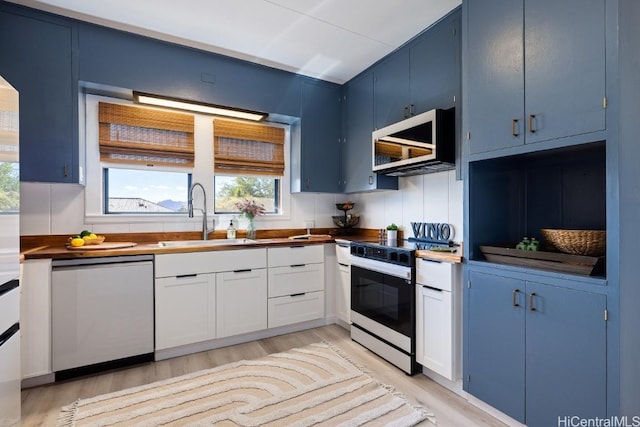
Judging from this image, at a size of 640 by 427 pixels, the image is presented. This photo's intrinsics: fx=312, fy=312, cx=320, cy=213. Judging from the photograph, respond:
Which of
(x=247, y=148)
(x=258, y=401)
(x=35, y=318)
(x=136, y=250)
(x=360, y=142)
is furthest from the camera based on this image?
(x=247, y=148)

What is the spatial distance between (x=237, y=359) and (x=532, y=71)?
9.16ft

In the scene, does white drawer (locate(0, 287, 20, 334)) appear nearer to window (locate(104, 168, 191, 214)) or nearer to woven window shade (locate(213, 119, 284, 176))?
window (locate(104, 168, 191, 214))

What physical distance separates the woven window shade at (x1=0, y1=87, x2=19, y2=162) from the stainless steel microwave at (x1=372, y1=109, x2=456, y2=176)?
7.81 ft

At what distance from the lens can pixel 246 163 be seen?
3.39 metres

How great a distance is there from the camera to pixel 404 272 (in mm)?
2312

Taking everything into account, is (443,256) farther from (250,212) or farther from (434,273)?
(250,212)

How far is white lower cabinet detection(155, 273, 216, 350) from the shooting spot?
248cm

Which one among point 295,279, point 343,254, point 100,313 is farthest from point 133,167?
point 343,254

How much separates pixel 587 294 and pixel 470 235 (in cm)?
65

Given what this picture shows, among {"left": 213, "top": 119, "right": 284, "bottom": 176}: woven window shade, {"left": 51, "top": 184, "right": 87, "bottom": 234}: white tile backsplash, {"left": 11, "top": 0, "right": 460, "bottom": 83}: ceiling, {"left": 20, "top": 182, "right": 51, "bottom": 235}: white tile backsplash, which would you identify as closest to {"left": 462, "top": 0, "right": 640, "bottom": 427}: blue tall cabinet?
{"left": 11, "top": 0, "right": 460, "bottom": 83}: ceiling

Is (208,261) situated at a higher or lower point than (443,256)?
lower

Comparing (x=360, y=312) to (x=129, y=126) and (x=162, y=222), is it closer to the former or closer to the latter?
(x=162, y=222)

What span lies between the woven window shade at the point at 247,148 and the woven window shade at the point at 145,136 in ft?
0.94

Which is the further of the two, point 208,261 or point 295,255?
point 295,255
